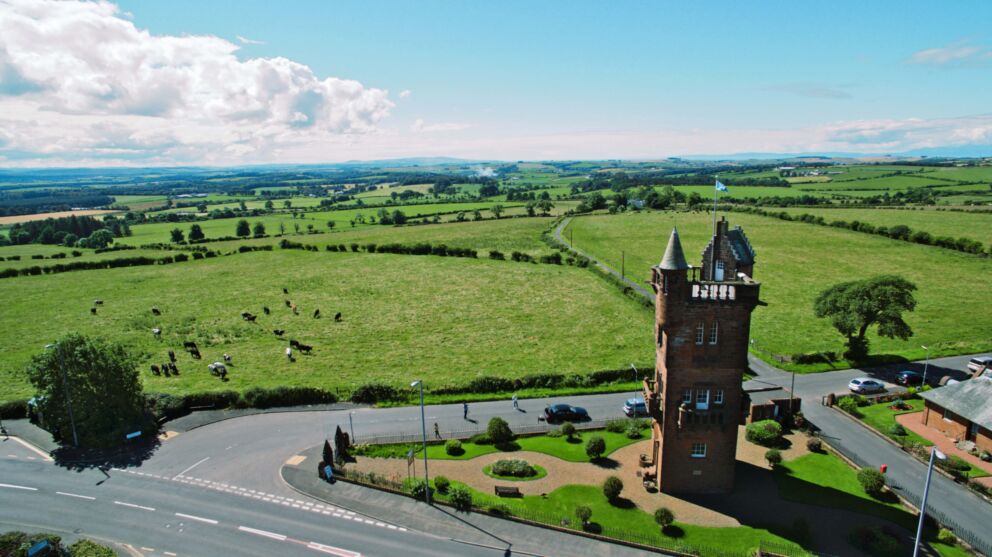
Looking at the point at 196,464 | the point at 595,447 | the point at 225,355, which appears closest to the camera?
the point at 595,447

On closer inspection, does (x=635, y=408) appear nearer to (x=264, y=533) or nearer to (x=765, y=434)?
(x=765, y=434)

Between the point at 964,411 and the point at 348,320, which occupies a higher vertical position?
the point at 964,411

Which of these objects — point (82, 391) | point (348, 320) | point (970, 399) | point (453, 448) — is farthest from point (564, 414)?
point (348, 320)

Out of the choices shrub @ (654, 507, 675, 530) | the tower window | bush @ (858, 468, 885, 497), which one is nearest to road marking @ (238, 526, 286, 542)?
shrub @ (654, 507, 675, 530)

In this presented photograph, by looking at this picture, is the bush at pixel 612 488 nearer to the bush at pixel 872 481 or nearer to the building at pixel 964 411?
the bush at pixel 872 481

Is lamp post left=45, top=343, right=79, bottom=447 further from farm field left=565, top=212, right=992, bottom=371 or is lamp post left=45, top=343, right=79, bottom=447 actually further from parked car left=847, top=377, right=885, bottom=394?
parked car left=847, top=377, right=885, bottom=394

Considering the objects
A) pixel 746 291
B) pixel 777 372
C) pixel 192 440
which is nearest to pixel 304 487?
pixel 192 440

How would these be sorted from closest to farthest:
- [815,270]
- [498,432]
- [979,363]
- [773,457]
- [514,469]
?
[773,457] → [514,469] → [498,432] → [979,363] → [815,270]

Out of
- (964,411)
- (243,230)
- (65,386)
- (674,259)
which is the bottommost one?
(964,411)
